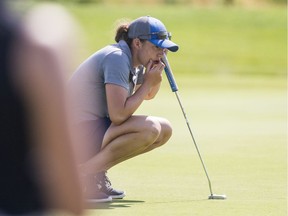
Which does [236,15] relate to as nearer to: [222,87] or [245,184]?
[222,87]

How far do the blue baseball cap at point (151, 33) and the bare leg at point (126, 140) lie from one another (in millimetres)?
537

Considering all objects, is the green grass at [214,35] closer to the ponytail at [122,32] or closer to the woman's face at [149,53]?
the ponytail at [122,32]

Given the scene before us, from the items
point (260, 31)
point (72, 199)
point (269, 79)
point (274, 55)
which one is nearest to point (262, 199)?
point (72, 199)

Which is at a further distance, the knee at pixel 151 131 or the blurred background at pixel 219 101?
the blurred background at pixel 219 101

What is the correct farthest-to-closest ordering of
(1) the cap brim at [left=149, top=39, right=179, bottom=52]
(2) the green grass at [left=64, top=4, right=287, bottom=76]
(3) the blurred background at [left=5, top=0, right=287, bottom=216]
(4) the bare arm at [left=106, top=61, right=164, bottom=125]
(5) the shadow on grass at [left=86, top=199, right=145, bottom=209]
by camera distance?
(2) the green grass at [left=64, top=4, right=287, bottom=76], (3) the blurred background at [left=5, top=0, right=287, bottom=216], (1) the cap brim at [left=149, top=39, right=179, bottom=52], (5) the shadow on grass at [left=86, top=199, right=145, bottom=209], (4) the bare arm at [left=106, top=61, right=164, bottom=125]

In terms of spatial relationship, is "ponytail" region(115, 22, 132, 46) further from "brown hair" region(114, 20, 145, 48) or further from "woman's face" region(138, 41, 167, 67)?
"woman's face" region(138, 41, 167, 67)

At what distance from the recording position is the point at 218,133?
42.9 ft

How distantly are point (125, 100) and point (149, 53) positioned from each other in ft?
1.57

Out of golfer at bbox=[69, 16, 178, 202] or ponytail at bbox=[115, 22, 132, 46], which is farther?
ponytail at bbox=[115, 22, 132, 46]

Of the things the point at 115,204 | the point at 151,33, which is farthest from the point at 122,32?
the point at 115,204

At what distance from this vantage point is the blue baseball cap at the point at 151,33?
6.95m

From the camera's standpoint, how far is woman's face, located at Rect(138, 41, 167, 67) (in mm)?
7012

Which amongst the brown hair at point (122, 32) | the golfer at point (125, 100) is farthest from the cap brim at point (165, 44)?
the brown hair at point (122, 32)

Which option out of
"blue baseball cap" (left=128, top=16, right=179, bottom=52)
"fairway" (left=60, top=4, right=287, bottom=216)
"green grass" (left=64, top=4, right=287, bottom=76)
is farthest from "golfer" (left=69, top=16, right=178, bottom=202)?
"green grass" (left=64, top=4, right=287, bottom=76)
